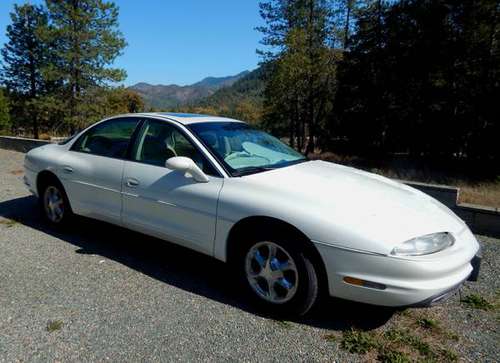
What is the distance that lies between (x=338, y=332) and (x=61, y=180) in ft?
11.3

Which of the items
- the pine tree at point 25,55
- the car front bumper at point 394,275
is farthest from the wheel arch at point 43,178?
the pine tree at point 25,55

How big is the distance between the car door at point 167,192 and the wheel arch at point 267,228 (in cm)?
19

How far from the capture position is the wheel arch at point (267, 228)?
2.59 metres

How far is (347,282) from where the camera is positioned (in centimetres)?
248

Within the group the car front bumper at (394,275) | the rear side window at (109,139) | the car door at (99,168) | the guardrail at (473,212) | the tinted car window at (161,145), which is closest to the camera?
A: the car front bumper at (394,275)

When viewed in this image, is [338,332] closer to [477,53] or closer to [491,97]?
[491,97]

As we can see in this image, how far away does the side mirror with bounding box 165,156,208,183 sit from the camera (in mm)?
3043

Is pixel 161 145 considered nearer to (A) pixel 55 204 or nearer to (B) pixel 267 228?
(B) pixel 267 228

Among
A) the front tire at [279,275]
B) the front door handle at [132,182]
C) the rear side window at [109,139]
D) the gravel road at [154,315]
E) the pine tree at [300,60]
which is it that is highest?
the pine tree at [300,60]

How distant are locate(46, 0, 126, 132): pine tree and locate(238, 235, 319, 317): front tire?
68.4 feet

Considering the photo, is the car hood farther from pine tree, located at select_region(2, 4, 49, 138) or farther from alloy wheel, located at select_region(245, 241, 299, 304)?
pine tree, located at select_region(2, 4, 49, 138)

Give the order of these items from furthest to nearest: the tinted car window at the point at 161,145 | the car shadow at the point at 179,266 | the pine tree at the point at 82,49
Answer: the pine tree at the point at 82,49, the tinted car window at the point at 161,145, the car shadow at the point at 179,266

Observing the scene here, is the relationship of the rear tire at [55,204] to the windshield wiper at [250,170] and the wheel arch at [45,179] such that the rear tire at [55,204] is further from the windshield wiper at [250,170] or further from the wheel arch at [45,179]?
the windshield wiper at [250,170]

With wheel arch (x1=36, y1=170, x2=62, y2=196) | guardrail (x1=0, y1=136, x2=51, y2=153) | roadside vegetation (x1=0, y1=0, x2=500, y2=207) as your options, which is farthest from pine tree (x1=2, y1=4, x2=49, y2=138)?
wheel arch (x1=36, y1=170, x2=62, y2=196)
